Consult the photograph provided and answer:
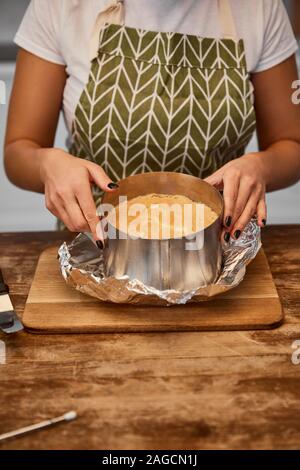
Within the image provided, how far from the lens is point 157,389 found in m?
0.84

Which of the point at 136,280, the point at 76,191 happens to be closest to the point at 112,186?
the point at 76,191

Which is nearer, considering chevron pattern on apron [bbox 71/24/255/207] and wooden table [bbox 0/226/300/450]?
wooden table [bbox 0/226/300/450]

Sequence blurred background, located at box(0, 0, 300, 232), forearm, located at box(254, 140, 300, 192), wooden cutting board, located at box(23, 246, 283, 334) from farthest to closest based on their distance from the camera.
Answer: blurred background, located at box(0, 0, 300, 232), forearm, located at box(254, 140, 300, 192), wooden cutting board, located at box(23, 246, 283, 334)

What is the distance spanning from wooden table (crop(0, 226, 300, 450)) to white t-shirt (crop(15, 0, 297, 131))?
593mm

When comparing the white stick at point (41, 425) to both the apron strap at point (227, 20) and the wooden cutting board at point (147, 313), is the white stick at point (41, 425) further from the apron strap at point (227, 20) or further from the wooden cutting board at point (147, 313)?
the apron strap at point (227, 20)

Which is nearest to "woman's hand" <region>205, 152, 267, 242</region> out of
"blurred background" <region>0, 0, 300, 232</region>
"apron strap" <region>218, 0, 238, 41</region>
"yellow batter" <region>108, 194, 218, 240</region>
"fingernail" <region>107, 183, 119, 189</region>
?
"yellow batter" <region>108, 194, 218, 240</region>

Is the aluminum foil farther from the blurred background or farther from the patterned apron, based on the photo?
the blurred background

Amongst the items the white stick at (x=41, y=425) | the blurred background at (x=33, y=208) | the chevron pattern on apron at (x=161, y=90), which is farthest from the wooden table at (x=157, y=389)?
the blurred background at (x=33, y=208)

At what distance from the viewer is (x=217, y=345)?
36.8 inches

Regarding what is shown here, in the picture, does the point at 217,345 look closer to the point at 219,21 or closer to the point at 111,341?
the point at 111,341

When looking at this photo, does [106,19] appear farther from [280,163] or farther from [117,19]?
[280,163]

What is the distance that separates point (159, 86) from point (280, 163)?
0.29 meters

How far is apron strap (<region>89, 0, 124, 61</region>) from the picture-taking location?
52.3 inches
